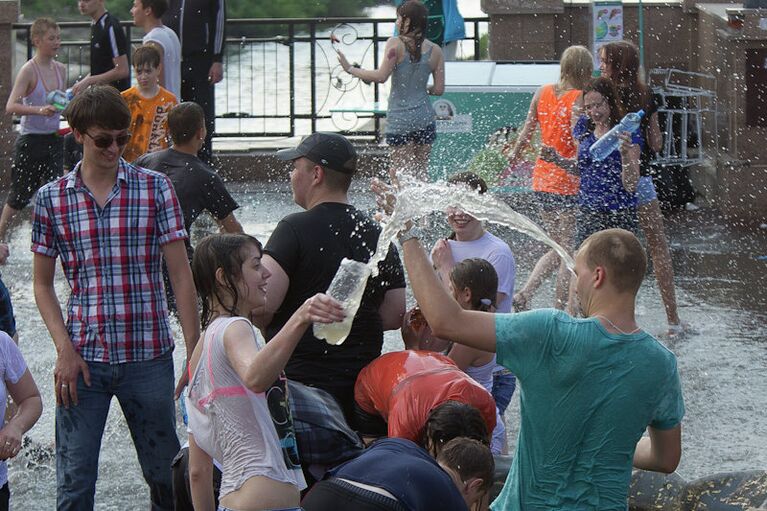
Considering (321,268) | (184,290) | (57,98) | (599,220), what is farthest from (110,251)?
(57,98)

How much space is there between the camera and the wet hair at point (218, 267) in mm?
3854

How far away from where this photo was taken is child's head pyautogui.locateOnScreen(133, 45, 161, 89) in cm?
836

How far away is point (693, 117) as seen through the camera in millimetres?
12070

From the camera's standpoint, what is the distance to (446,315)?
3.54 meters

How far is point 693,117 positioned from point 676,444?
29.0ft

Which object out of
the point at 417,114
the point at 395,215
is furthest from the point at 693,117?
the point at 395,215

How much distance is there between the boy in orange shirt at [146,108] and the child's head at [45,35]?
2.04m

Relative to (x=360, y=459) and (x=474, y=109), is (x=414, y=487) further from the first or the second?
(x=474, y=109)

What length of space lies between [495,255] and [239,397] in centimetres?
247

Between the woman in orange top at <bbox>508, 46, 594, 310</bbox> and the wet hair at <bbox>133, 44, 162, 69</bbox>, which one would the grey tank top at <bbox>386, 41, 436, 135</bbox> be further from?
the wet hair at <bbox>133, 44, 162, 69</bbox>

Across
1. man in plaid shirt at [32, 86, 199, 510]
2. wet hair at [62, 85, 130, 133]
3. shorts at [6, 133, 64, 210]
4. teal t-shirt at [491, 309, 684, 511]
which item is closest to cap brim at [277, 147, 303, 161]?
man in plaid shirt at [32, 86, 199, 510]

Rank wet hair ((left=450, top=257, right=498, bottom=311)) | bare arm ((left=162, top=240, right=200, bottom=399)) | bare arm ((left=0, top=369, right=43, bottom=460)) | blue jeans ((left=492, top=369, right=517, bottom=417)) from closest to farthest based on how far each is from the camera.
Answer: bare arm ((left=0, top=369, right=43, bottom=460)) → bare arm ((left=162, top=240, right=200, bottom=399)) → wet hair ((left=450, top=257, right=498, bottom=311)) → blue jeans ((left=492, top=369, right=517, bottom=417))

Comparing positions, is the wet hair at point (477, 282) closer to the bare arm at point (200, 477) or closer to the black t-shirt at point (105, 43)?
the bare arm at point (200, 477)

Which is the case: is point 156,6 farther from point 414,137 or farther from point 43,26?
point 414,137
